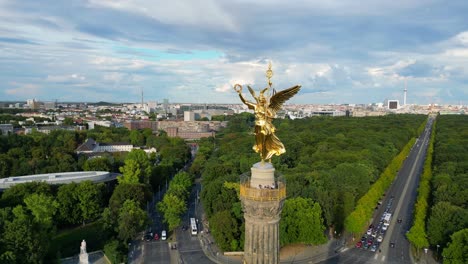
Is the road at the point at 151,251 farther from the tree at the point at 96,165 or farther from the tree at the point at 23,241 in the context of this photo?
the tree at the point at 96,165

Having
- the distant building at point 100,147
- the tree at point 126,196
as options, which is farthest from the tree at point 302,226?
the distant building at point 100,147

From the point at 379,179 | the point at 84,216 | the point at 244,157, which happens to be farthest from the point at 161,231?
the point at 379,179

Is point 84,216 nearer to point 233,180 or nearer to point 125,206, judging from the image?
point 125,206

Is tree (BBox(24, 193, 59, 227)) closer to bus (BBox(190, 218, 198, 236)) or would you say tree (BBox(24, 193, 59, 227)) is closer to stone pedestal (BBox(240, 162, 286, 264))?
bus (BBox(190, 218, 198, 236))

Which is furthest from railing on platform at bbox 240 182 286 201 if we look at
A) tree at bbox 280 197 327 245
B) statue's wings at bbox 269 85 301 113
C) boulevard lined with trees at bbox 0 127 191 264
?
tree at bbox 280 197 327 245

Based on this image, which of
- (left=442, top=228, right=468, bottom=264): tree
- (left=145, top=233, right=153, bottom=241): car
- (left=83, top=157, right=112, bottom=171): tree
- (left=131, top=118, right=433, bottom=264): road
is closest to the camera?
(left=442, top=228, right=468, bottom=264): tree
